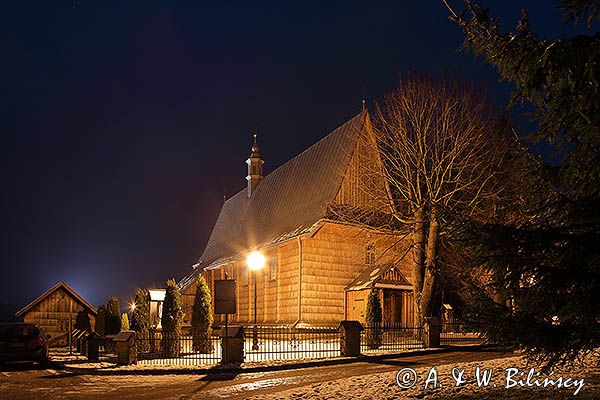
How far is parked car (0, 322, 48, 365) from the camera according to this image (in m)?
18.5

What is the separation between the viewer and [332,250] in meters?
30.8

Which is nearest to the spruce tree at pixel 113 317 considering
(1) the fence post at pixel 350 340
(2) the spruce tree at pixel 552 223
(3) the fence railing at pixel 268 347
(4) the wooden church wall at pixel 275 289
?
(3) the fence railing at pixel 268 347

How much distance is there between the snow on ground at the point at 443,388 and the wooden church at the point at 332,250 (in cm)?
1527

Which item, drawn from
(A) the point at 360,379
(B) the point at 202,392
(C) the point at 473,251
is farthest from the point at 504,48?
(B) the point at 202,392

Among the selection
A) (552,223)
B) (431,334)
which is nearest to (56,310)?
(431,334)

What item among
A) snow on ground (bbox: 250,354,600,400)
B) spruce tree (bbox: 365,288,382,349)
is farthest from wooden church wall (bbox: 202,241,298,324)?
snow on ground (bbox: 250,354,600,400)

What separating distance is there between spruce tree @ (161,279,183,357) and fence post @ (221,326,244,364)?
3307 millimetres

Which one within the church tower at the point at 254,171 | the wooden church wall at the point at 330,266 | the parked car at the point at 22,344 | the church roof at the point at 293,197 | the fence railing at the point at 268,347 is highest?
the church tower at the point at 254,171

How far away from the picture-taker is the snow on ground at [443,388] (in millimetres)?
8570

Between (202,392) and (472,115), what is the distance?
18.1 meters

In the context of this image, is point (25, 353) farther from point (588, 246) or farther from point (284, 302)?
point (588, 246)

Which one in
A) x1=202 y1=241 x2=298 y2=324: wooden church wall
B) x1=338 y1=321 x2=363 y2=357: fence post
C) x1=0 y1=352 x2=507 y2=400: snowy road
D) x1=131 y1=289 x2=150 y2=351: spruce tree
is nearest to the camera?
x1=0 y1=352 x2=507 y2=400: snowy road

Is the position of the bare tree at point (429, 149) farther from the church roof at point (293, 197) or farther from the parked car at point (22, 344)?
the parked car at point (22, 344)

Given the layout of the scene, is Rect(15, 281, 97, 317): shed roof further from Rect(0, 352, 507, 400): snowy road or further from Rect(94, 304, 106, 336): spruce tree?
Rect(0, 352, 507, 400): snowy road
